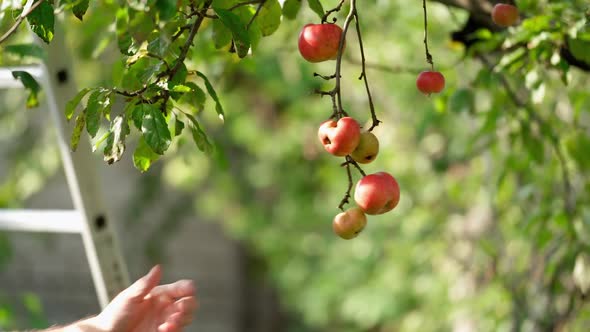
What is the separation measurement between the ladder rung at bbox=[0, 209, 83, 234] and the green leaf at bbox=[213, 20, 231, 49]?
0.68m

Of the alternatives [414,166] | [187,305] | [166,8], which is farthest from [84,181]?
[414,166]

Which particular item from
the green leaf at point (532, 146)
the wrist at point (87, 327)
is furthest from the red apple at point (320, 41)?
the green leaf at point (532, 146)

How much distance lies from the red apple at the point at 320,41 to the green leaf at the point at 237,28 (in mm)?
75

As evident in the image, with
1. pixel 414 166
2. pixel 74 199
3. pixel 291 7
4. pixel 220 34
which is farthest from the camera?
pixel 414 166

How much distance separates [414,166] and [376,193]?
7.19 ft

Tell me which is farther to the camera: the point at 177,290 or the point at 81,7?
the point at 177,290

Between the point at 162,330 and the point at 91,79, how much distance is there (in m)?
2.99

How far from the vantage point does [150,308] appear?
1188 mm

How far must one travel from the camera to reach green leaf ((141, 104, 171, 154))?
89 centimetres

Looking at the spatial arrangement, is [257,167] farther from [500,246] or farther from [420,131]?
[420,131]

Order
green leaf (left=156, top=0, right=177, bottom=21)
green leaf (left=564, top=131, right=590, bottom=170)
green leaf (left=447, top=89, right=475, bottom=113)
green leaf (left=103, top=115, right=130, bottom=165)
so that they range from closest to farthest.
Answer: green leaf (left=156, top=0, right=177, bottom=21), green leaf (left=103, top=115, right=130, bottom=165), green leaf (left=447, top=89, right=475, bottom=113), green leaf (left=564, top=131, right=590, bottom=170)

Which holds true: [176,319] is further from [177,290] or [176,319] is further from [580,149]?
[580,149]

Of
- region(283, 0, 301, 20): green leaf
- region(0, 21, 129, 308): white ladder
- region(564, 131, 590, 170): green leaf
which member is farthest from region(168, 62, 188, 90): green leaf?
region(564, 131, 590, 170): green leaf

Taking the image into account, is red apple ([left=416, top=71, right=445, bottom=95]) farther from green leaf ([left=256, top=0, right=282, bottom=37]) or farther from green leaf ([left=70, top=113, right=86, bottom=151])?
green leaf ([left=70, top=113, right=86, bottom=151])
